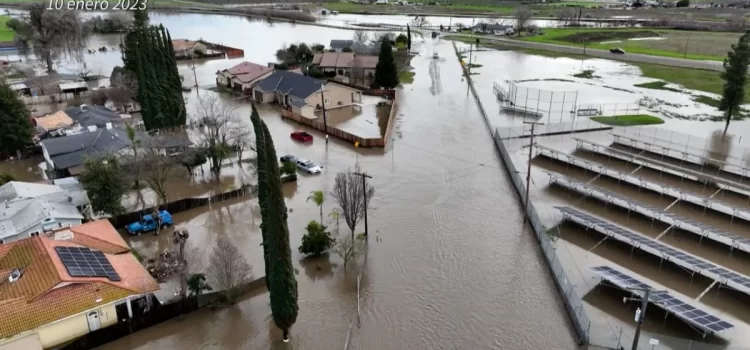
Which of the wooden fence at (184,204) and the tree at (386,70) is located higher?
the tree at (386,70)

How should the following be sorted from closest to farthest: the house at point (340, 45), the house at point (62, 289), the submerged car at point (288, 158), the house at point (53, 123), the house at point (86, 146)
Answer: the house at point (62, 289) → the house at point (86, 146) → the submerged car at point (288, 158) → the house at point (53, 123) → the house at point (340, 45)

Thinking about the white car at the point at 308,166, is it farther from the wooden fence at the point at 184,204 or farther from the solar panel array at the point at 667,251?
the solar panel array at the point at 667,251

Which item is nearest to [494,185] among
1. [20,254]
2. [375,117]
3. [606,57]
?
[375,117]

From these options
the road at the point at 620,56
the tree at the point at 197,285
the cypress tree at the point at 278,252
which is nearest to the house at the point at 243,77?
the tree at the point at 197,285

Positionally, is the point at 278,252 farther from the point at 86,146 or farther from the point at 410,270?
the point at 86,146

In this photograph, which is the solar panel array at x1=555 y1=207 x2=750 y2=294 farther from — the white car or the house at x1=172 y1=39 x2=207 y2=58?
the house at x1=172 y1=39 x2=207 y2=58

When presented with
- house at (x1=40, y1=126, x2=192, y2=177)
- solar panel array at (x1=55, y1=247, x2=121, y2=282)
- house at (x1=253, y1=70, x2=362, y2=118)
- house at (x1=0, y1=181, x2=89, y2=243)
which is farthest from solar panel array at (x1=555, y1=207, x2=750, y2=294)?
house at (x1=253, y1=70, x2=362, y2=118)
